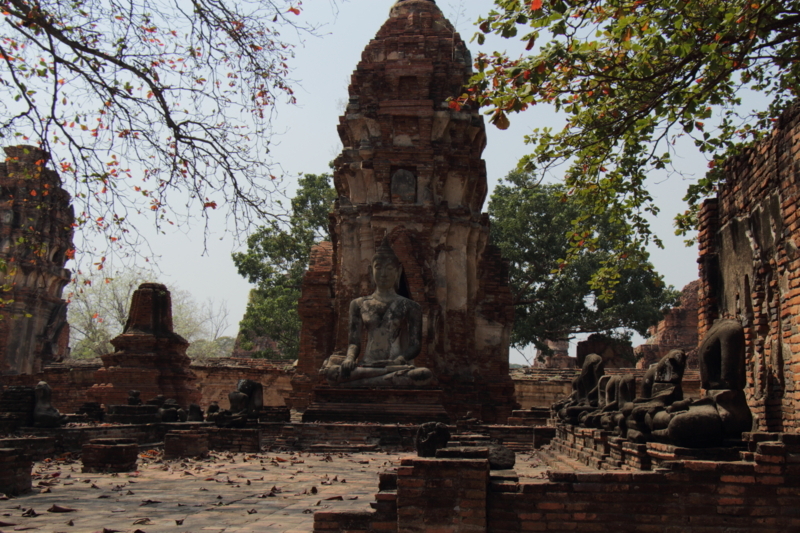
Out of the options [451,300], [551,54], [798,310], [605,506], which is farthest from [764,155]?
[451,300]

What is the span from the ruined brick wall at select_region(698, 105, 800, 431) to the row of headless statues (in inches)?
60.7

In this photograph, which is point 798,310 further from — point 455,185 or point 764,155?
point 455,185

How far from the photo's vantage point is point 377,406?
12.0 meters

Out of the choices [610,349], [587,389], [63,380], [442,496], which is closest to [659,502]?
[442,496]

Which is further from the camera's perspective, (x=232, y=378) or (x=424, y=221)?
(x=232, y=378)

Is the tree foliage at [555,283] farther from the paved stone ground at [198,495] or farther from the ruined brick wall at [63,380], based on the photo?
the paved stone ground at [198,495]

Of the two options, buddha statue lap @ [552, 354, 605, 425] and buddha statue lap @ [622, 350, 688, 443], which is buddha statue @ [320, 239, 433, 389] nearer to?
buddha statue lap @ [552, 354, 605, 425]

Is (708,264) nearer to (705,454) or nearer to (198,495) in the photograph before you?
(705,454)

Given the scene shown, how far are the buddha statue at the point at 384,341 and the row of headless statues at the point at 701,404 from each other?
5.29m

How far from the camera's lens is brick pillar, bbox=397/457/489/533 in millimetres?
4549

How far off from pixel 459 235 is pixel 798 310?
1011 cm

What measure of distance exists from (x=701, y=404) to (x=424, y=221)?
435 inches

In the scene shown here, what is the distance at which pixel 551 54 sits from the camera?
25.4ft

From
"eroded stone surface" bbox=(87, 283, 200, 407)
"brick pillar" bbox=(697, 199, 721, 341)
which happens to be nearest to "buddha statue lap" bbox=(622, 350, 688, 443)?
"brick pillar" bbox=(697, 199, 721, 341)
